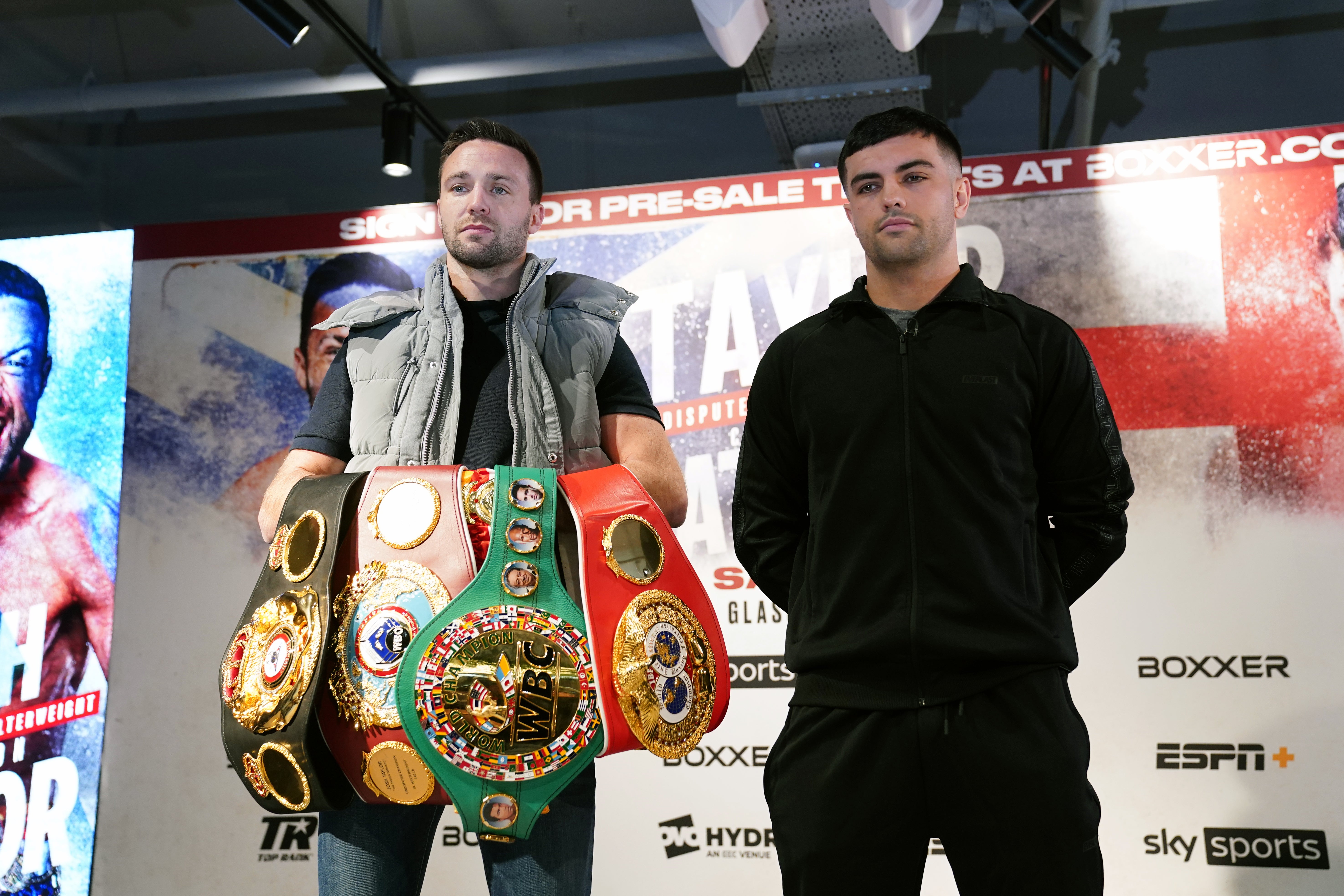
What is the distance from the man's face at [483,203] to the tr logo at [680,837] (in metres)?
2.05

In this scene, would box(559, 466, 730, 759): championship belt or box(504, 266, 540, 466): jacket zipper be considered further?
box(504, 266, 540, 466): jacket zipper

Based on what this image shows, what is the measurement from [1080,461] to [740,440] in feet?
5.65

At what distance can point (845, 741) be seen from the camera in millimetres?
1446

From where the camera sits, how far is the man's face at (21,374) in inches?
137

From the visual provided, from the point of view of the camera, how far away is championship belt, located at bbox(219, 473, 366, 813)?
1.21 meters

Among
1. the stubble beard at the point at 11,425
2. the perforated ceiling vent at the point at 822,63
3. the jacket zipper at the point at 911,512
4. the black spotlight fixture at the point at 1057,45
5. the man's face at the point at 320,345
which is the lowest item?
the jacket zipper at the point at 911,512

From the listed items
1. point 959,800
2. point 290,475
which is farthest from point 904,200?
point 290,475

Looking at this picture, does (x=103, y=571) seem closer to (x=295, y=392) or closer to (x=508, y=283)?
(x=295, y=392)

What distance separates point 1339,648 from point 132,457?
12.1 feet

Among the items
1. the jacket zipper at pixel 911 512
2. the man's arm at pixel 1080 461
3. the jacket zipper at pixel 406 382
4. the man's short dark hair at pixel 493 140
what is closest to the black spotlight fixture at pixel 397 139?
the man's short dark hair at pixel 493 140

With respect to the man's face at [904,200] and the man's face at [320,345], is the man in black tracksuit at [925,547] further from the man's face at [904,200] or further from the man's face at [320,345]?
the man's face at [320,345]

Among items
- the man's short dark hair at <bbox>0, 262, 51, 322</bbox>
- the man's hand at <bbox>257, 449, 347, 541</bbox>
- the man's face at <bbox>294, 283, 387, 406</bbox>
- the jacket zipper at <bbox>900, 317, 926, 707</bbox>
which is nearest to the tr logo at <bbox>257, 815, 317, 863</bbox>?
the man's face at <bbox>294, 283, 387, 406</bbox>

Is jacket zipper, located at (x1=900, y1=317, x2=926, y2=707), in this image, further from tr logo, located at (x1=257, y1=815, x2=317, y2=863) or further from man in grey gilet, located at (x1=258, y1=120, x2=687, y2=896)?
tr logo, located at (x1=257, y1=815, x2=317, y2=863)

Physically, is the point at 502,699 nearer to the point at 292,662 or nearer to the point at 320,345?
the point at 292,662
